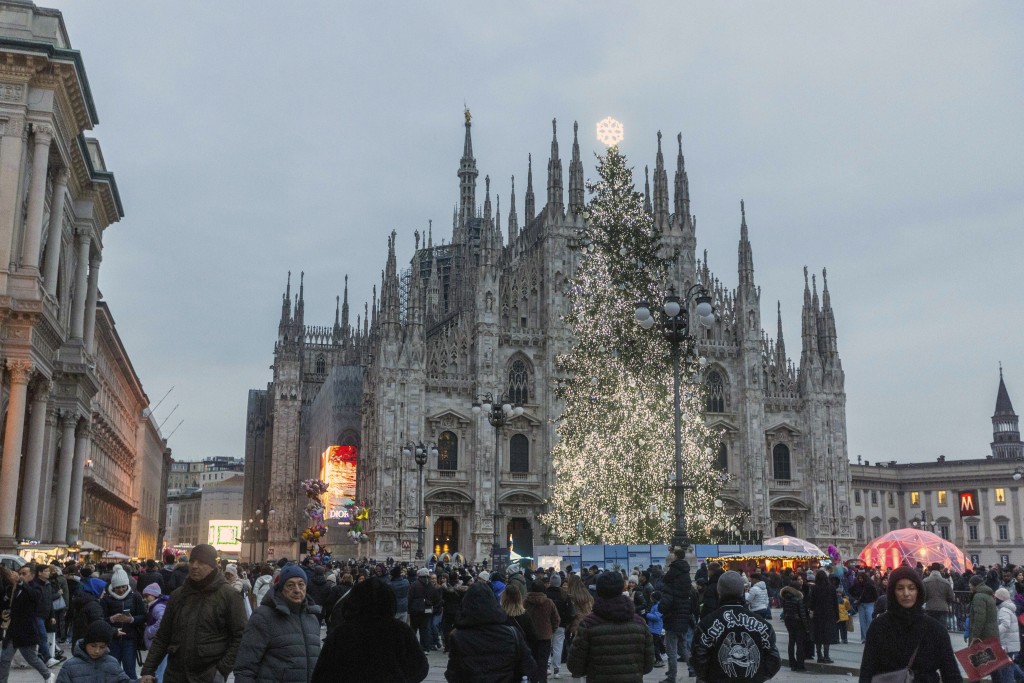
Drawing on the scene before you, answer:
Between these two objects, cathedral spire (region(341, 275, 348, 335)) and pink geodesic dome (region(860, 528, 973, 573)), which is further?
cathedral spire (region(341, 275, 348, 335))

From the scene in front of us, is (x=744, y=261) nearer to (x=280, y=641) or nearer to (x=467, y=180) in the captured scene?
(x=467, y=180)

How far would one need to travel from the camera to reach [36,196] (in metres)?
26.6

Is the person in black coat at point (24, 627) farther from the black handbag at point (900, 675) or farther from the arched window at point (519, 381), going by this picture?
the arched window at point (519, 381)

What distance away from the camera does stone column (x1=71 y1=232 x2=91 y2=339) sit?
35.0 meters

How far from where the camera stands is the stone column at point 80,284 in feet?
115

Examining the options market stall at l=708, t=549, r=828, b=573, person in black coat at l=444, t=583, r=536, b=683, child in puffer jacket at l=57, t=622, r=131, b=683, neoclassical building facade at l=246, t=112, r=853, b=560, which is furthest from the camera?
neoclassical building facade at l=246, t=112, r=853, b=560

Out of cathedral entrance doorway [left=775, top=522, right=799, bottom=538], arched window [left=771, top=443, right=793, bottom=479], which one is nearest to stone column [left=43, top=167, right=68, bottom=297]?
arched window [left=771, top=443, right=793, bottom=479]

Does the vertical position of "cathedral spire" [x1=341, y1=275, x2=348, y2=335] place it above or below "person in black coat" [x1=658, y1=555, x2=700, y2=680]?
above

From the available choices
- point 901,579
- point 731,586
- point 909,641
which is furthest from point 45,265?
point 909,641

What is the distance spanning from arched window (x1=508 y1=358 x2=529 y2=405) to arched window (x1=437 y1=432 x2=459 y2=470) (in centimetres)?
384

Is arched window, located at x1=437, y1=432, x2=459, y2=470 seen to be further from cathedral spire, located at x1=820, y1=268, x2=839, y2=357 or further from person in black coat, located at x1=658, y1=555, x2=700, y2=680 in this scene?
person in black coat, located at x1=658, y1=555, x2=700, y2=680

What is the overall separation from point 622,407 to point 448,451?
1802 cm


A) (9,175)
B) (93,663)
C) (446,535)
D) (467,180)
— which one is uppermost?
(467,180)

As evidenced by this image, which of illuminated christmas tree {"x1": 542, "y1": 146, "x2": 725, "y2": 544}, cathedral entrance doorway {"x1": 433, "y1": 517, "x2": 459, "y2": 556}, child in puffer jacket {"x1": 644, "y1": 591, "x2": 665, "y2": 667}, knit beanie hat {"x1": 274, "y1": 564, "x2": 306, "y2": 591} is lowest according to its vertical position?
child in puffer jacket {"x1": 644, "y1": 591, "x2": 665, "y2": 667}
